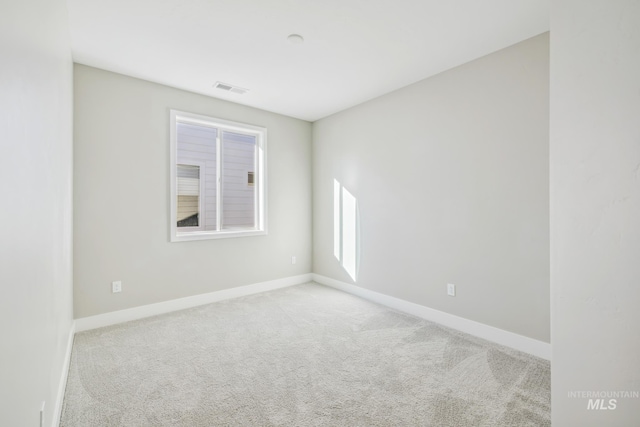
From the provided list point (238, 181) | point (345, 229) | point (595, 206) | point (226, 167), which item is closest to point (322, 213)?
point (345, 229)

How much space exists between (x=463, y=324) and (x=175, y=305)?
125 inches

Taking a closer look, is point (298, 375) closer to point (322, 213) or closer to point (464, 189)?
point (464, 189)

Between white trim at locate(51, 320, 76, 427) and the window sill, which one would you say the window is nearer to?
the window sill

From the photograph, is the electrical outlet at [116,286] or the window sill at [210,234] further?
the window sill at [210,234]

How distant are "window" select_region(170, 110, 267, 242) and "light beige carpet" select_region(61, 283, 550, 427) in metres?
1.36

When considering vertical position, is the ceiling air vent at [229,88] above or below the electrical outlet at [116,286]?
above

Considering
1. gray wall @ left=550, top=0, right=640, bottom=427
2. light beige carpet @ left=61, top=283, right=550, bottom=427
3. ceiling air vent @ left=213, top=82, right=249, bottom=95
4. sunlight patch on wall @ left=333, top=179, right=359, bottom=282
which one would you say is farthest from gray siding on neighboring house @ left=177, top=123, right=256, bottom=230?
gray wall @ left=550, top=0, right=640, bottom=427

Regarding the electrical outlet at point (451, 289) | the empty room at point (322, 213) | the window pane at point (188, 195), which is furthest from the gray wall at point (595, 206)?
the window pane at point (188, 195)

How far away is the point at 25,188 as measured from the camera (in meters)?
1.09

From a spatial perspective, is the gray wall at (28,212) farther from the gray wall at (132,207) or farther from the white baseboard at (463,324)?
the white baseboard at (463,324)

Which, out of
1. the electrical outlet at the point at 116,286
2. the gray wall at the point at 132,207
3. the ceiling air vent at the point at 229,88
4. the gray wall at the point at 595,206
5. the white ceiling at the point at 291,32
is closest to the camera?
the gray wall at the point at 595,206

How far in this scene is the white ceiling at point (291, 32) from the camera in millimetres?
2102

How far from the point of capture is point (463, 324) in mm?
2887

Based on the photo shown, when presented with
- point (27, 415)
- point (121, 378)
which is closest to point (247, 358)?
point (121, 378)
